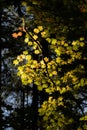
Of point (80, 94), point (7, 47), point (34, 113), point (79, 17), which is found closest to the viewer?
point (79, 17)

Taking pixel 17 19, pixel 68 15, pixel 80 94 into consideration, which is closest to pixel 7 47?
pixel 17 19

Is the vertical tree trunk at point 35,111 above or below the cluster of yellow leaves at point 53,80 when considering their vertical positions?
below

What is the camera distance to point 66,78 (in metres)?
6.85

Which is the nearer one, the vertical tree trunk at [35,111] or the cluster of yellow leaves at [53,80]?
the cluster of yellow leaves at [53,80]

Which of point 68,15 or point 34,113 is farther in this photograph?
point 34,113

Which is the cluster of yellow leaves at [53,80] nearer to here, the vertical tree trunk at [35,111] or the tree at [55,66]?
the tree at [55,66]

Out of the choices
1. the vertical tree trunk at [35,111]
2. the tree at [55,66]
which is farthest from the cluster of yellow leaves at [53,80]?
the vertical tree trunk at [35,111]

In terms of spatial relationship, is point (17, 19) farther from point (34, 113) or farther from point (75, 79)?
point (75, 79)

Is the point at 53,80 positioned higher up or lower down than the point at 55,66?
lower down

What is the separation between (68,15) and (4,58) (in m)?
9.90

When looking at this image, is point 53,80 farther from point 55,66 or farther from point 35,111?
point 35,111

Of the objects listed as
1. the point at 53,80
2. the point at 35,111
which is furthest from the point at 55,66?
the point at 35,111

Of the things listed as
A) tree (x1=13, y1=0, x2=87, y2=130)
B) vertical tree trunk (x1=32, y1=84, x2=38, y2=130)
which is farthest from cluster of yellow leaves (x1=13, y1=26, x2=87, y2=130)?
vertical tree trunk (x1=32, y1=84, x2=38, y2=130)

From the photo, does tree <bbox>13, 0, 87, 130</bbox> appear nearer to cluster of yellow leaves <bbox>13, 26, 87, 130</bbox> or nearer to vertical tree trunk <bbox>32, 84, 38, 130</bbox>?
cluster of yellow leaves <bbox>13, 26, 87, 130</bbox>
